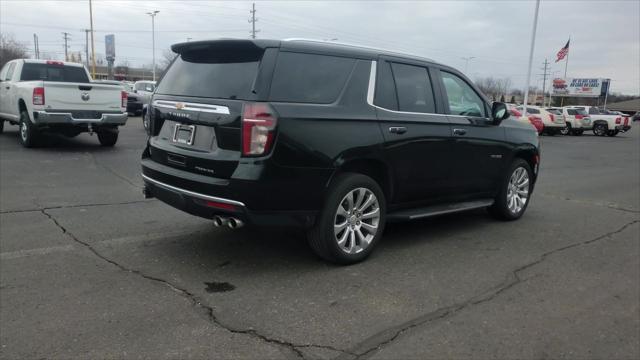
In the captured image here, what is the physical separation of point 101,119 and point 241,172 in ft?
28.2

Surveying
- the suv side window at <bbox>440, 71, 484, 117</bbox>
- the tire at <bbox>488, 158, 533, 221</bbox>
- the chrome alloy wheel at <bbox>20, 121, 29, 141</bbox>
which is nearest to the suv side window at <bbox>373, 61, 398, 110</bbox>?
the suv side window at <bbox>440, 71, 484, 117</bbox>

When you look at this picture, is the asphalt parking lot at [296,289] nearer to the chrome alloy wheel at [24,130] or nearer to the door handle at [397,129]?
the door handle at [397,129]

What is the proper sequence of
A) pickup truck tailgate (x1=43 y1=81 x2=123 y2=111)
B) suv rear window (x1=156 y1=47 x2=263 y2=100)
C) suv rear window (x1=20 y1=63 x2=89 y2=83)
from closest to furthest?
suv rear window (x1=156 y1=47 x2=263 y2=100) → pickup truck tailgate (x1=43 y1=81 x2=123 y2=111) → suv rear window (x1=20 y1=63 x2=89 y2=83)

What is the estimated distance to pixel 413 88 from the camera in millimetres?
5246

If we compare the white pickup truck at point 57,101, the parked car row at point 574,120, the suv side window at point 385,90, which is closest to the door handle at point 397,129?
the suv side window at point 385,90

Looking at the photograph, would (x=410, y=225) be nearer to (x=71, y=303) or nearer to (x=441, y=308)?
(x=441, y=308)

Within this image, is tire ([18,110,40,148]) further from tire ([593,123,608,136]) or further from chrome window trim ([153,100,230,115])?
tire ([593,123,608,136])

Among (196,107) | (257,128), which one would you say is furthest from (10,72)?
(257,128)

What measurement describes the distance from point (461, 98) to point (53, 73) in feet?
33.9

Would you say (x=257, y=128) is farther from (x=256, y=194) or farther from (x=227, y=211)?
(x=227, y=211)

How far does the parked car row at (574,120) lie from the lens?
2966cm

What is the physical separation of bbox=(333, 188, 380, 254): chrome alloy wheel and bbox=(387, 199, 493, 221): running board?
0.32 meters

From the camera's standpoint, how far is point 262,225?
161 inches

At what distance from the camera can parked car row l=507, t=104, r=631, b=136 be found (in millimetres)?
29656
